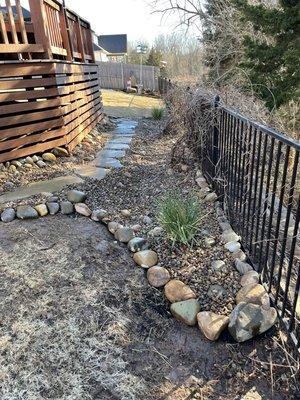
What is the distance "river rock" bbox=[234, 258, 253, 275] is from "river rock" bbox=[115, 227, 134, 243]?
35.3 inches

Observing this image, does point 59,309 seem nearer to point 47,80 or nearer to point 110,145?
point 47,80

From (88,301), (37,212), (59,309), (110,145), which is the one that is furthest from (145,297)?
(110,145)

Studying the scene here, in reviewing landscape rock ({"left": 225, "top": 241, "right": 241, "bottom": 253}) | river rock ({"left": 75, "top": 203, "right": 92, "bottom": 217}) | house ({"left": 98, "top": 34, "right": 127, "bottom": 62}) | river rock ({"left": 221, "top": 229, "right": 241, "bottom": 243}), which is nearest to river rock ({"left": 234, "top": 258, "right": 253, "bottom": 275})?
→ landscape rock ({"left": 225, "top": 241, "right": 241, "bottom": 253})

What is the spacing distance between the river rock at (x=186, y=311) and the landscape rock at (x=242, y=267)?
432 millimetres

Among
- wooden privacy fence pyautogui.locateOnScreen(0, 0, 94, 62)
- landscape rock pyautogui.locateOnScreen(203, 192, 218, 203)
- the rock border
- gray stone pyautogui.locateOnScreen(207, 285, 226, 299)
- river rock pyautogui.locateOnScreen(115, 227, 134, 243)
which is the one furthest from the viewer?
wooden privacy fence pyautogui.locateOnScreen(0, 0, 94, 62)

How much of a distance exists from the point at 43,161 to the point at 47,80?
44.3 inches

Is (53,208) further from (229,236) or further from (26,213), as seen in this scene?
(229,236)

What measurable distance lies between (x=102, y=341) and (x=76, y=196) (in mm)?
1768

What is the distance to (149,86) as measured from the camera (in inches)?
786

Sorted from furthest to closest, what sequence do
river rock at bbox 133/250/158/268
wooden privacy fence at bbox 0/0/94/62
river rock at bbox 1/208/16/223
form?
wooden privacy fence at bbox 0/0/94/62 → river rock at bbox 1/208/16/223 → river rock at bbox 133/250/158/268

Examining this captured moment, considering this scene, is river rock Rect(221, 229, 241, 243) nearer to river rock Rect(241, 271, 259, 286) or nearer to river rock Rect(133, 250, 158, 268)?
river rock Rect(241, 271, 259, 286)

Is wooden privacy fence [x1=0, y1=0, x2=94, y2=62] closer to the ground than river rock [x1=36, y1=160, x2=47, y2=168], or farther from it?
farther from it

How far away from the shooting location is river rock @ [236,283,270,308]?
1.99 metres

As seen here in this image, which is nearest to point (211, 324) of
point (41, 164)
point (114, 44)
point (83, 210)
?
point (83, 210)
